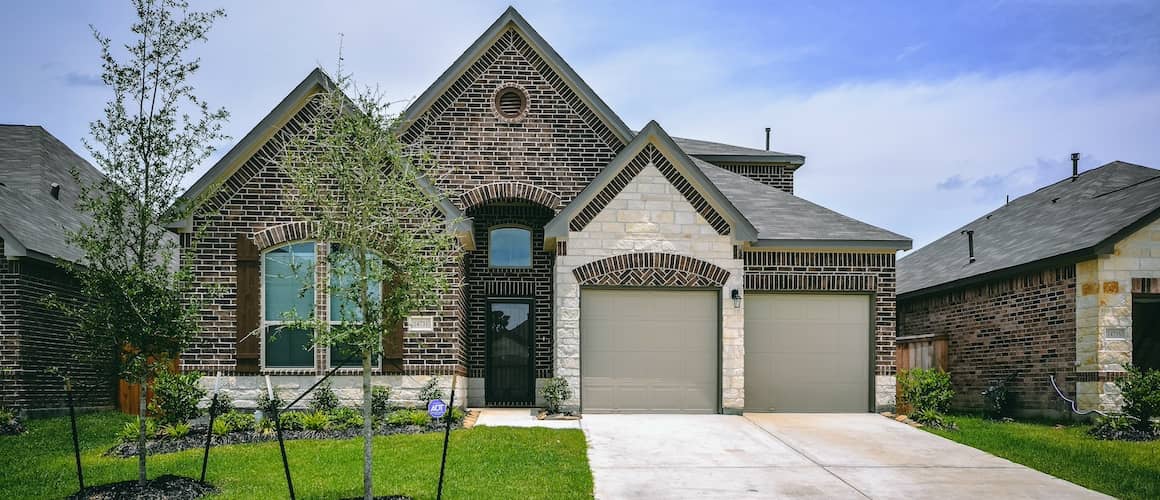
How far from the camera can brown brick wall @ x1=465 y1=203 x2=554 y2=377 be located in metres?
18.4

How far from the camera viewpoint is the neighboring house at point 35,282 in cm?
1727

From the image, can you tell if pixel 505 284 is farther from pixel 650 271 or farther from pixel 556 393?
pixel 650 271

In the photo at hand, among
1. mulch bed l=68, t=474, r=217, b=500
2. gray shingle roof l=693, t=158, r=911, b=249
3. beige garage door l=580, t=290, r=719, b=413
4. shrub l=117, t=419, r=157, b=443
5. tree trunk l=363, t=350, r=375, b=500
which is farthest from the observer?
gray shingle roof l=693, t=158, r=911, b=249

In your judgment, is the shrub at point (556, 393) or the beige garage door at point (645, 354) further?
the beige garage door at point (645, 354)

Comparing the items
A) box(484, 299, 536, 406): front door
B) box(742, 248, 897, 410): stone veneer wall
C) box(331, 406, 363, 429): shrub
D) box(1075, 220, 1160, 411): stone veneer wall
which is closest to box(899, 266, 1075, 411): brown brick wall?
box(1075, 220, 1160, 411): stone veneer wall

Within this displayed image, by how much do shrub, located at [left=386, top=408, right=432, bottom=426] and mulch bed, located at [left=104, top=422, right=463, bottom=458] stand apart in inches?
3.0

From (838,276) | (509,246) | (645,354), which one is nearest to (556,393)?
(645,354)

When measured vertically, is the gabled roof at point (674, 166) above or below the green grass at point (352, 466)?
above

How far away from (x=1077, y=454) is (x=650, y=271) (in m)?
6.77

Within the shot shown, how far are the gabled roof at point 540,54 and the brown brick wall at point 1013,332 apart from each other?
25.9ft

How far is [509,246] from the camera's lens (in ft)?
61.5

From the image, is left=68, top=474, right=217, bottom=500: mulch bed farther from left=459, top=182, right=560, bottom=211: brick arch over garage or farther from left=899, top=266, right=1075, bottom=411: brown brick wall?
left=899, top=266, right=1075, bottom=411: brown brick wall

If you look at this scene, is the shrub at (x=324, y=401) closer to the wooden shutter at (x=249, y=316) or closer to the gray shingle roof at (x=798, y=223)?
the wooden shutter at (x=249, y=316)

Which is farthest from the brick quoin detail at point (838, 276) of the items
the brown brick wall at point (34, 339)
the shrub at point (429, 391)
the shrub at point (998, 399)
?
the brown brick wall at point (34, 339)
